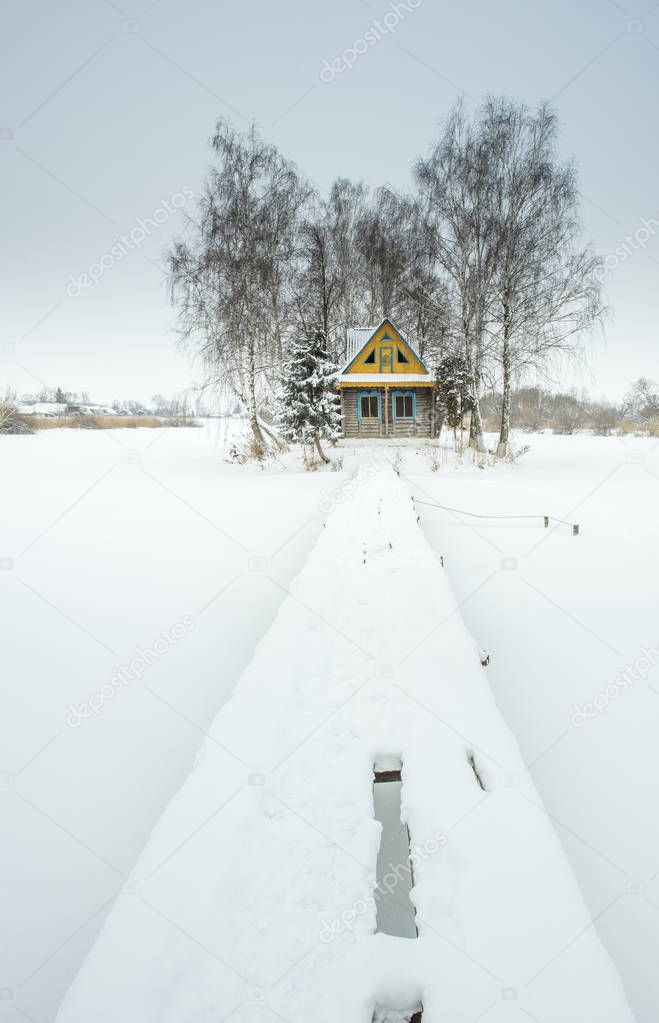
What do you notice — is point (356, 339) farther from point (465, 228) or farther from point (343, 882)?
point (343, 882)

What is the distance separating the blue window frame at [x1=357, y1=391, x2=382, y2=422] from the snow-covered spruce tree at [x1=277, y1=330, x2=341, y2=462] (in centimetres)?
602

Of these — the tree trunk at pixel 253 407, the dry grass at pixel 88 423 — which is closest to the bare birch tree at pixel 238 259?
the tree trunk at pixel 253 407

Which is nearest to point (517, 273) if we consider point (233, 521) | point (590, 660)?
point (233, 521)

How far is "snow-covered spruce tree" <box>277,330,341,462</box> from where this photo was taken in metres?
13.6

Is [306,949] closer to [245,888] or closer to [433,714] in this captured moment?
[245,888]

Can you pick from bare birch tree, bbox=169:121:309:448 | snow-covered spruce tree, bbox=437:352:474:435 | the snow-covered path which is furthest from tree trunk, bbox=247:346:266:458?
the snow-covered path

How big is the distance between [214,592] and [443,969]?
151 inches

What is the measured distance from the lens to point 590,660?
3250 mm

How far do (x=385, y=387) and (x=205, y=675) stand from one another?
17514 millimetres

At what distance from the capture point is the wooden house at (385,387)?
18.8 meters

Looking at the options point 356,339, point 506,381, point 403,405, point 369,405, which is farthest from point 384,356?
point 506,381

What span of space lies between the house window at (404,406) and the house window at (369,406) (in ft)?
2.77

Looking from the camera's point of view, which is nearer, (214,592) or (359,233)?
(214,592)

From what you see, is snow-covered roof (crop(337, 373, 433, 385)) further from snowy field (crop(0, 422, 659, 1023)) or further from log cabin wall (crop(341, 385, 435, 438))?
snowy field (crop(0, 422, 659, 1023))
